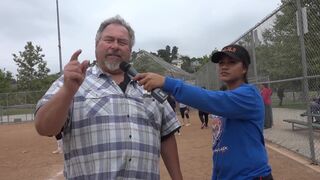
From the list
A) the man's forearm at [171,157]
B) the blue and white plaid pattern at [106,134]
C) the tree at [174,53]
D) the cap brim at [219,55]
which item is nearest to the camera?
the blue and white plaid pattern at [106,134]

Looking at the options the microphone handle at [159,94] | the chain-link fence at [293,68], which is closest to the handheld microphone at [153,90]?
the microphone handle at [159,94]

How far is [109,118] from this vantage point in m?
2.83

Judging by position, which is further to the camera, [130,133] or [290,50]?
[290,50]

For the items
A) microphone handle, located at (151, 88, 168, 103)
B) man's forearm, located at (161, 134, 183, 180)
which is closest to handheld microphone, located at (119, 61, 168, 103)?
microphone handle, located at (151, 88, 168, 103)

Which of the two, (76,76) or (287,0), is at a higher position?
(287,0)

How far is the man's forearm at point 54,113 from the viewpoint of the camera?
2500 mm

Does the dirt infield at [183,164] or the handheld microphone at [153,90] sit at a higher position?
the handheld microphone at [153,90]

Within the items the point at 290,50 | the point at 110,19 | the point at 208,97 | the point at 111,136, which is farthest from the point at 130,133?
the point at 290,50

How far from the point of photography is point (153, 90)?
2.68 m

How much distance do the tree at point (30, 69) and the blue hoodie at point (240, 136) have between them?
2108 inches

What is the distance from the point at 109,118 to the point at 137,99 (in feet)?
0.81

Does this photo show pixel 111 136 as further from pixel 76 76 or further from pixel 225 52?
pixel 225 52

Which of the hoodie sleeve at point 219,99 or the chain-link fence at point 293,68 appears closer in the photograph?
the hoodie sleeve at point 219,99

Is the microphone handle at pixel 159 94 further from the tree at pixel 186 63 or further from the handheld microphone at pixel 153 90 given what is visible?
the tree at pixel 186 63
